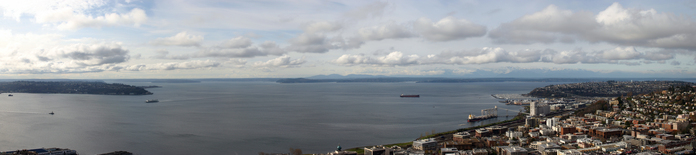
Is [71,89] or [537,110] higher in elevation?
[71,89]

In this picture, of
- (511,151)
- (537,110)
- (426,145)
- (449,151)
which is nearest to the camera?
(511,151)

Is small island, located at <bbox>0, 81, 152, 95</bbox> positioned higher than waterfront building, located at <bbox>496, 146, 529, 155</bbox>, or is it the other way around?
small island, located at <bbox>0, 81, 152, 95</bbox>

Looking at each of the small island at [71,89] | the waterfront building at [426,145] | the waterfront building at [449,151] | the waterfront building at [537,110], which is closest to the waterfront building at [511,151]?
the waterfront building at [449,151]

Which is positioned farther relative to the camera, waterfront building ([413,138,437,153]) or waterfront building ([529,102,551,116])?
waterfront building ([529,102,551,116])

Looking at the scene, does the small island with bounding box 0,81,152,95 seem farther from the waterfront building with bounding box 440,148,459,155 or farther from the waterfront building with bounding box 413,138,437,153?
the waterfront building with bounding box 440,148,459,155

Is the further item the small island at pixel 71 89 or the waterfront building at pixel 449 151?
the small island at pixel 71 89

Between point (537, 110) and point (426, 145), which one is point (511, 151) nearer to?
point (426, 145)

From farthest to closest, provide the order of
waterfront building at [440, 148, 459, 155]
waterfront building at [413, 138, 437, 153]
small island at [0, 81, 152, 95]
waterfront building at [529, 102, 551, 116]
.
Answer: small island at [0, 81, 152, 95]
waterfront building at [529, 102, 551, 116]
waterfront building at [413, 138, 437, 153]
waterfront building at [440, 148, 459, 155]

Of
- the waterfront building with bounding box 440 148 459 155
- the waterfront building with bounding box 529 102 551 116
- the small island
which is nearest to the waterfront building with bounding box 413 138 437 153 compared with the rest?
the waterfront building with bounding box 440 148 459 155

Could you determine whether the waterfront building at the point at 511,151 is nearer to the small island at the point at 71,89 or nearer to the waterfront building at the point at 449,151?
the waterfront building at the point at 449,151

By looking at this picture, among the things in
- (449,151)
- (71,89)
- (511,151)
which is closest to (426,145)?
(449,151)

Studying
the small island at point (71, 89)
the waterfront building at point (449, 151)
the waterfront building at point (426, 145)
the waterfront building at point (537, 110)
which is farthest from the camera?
the small island at point (71, 89)

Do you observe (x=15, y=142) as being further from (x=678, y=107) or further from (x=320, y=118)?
(x=678, y=107)
